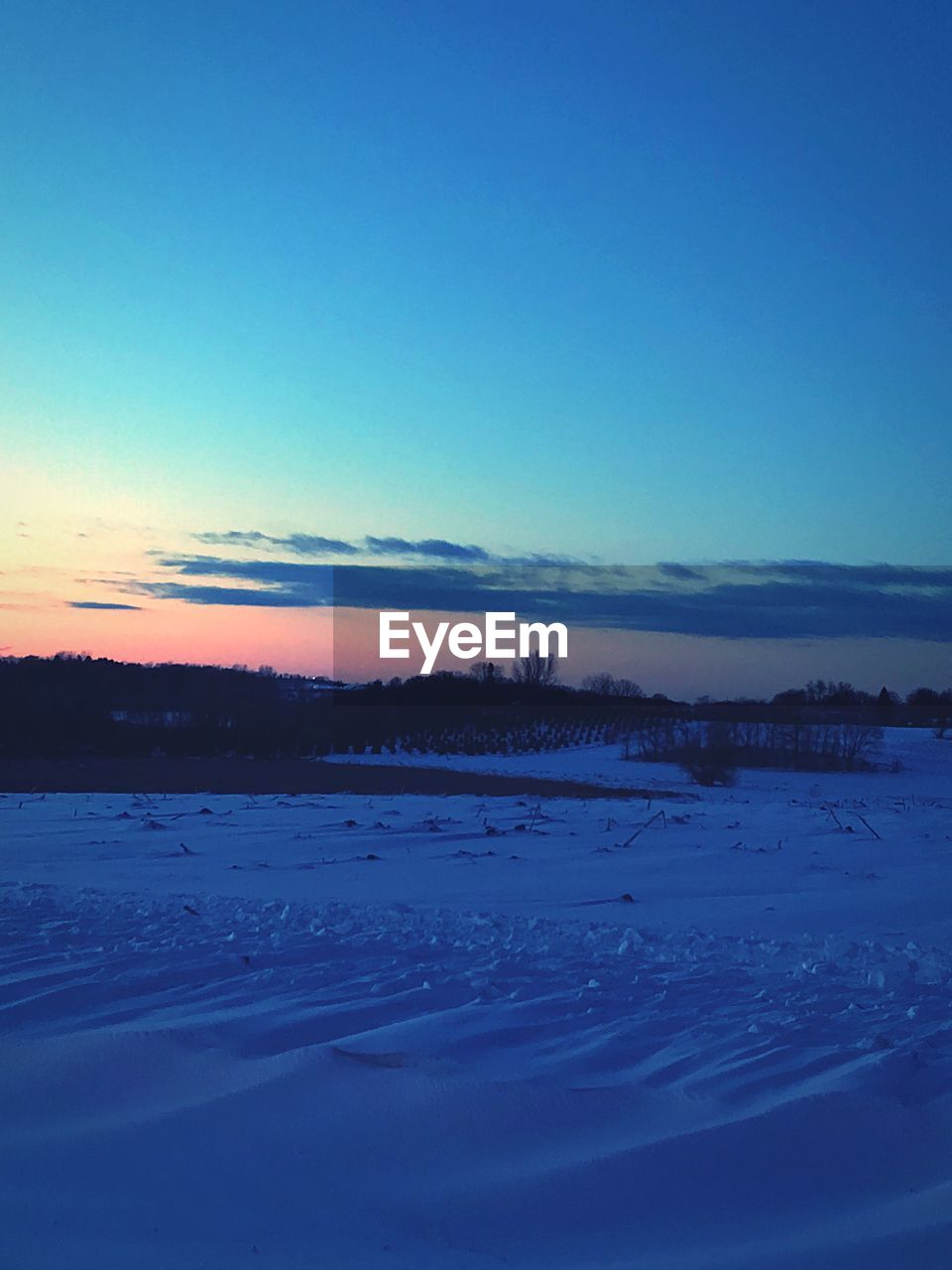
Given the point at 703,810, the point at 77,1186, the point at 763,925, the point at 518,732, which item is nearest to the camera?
the point at 77,1186

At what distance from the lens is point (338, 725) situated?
49906mm

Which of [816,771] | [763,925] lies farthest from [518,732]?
[763,925]

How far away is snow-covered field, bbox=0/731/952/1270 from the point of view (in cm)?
330

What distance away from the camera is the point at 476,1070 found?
4457 mm

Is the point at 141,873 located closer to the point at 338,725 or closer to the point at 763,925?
the point at 763,925

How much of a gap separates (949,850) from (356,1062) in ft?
25.0

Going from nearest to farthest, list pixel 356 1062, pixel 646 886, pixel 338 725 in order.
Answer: pixel 356 1062 → pixel 646 886 → pixel 338 725

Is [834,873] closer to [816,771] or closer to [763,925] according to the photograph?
[763,925]

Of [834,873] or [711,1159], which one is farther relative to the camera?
[834,873]

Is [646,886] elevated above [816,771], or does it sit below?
above

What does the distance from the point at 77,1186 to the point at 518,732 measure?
51540mm

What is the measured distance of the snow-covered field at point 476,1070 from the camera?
130 inches

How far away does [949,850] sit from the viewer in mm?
10125

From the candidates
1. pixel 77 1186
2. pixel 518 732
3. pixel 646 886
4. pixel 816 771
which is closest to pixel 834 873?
pixel 646 886
